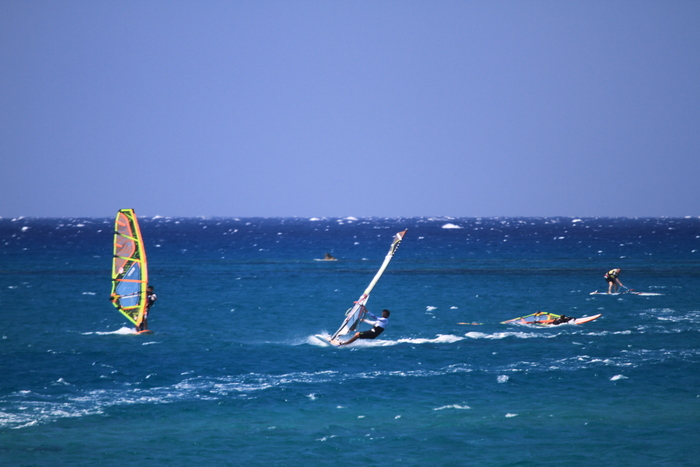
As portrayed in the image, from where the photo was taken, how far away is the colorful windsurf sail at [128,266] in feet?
106

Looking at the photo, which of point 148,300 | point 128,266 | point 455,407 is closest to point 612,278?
point 148,300

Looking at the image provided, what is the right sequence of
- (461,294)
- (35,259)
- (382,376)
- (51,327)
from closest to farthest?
1. (382,376)
2. (51,327)
3. (461,294)
4. (35,259)

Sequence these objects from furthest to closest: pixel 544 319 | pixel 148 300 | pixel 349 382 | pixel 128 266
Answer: pixel 544 319, pixel 128 266, pixel 148 300, pixel 349 382

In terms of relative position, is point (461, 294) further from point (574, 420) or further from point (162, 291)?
point (574, 420)

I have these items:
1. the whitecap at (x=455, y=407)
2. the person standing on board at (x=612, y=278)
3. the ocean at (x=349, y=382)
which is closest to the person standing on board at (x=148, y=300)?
the ocean at (x=349, y=382)

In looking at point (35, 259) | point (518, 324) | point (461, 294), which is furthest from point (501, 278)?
point (35, 259)

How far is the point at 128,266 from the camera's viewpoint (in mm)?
33219

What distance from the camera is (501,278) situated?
63.4 meters

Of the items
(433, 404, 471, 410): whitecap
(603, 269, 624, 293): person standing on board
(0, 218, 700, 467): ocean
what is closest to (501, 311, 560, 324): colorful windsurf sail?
(0, 218, 700, 467): ocean

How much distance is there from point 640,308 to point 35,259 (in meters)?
67.5

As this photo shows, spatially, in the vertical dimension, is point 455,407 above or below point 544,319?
below

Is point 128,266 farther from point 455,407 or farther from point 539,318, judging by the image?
point 539,318

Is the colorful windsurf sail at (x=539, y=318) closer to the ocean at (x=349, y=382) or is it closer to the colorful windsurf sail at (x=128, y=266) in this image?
the ocean at (x=349, y=382)

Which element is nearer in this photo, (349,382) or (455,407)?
(455,407)
